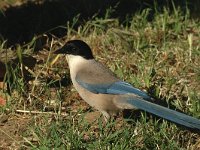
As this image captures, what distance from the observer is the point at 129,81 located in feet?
18.7

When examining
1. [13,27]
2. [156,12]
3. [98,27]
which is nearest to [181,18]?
[156,12]

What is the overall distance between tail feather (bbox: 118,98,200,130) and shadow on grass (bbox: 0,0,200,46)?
2096 millimetres

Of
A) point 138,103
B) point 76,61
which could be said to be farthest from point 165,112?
point 76,61

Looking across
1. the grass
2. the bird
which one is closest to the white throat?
the bird

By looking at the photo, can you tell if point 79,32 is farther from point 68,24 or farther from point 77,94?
point 77,94

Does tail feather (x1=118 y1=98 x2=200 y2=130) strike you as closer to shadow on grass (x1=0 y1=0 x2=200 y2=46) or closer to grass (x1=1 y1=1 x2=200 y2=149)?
grass (x1=1 y1=1 x2=200 y2=149)

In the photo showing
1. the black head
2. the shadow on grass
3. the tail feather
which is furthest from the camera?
the shadow on grass

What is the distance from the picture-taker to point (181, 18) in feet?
22.9

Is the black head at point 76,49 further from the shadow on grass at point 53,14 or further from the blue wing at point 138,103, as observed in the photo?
the shadow on grass at point 53,14

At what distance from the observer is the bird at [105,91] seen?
15.4 ft

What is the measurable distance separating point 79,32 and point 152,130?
87.2 inches

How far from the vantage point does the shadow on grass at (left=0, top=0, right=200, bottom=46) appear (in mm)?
6809

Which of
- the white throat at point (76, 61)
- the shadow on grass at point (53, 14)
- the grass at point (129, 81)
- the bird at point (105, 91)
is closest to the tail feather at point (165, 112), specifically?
the bird at point (105, 91)

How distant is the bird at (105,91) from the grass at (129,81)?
14 cm
